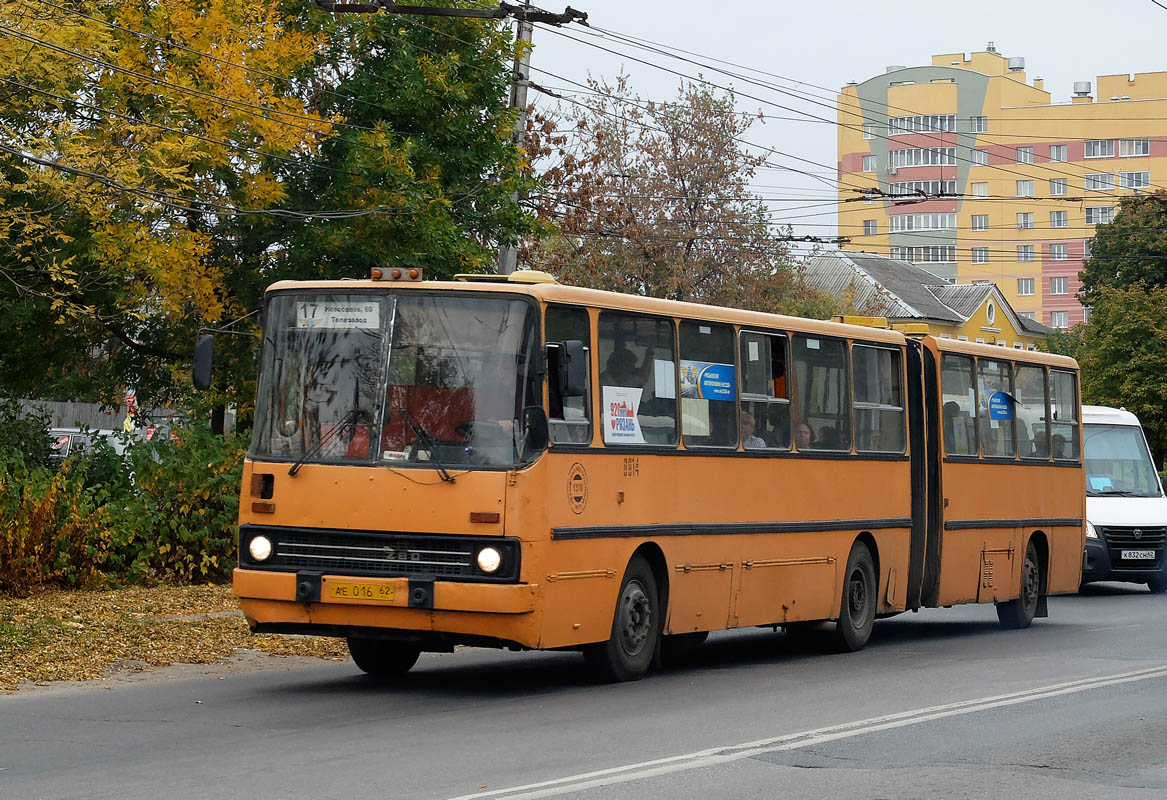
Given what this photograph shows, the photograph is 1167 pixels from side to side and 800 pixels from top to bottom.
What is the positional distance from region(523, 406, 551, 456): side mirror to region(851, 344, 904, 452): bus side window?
5367mm

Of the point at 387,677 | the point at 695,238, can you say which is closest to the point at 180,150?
the point at 387,677

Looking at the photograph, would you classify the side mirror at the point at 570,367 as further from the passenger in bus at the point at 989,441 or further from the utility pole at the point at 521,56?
the utility pole at the point at 521,56

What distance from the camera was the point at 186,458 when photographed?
20.3 m

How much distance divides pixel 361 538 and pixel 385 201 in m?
11.7

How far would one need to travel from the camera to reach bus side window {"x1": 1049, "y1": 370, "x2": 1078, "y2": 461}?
21.0 metres

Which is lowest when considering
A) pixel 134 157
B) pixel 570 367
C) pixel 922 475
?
pixel 922 475

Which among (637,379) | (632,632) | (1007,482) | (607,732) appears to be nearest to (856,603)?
(1007,482)

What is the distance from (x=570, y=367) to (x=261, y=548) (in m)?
2.48

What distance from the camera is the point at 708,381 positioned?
46.7 feet

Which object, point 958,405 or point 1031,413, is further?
point 1031,413

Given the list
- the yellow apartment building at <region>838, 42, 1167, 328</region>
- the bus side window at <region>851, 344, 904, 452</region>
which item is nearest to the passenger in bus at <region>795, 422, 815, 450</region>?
the bus side window at <region>851, 344, 904, 452</region>

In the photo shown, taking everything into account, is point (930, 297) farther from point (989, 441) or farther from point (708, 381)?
point (708, 381)

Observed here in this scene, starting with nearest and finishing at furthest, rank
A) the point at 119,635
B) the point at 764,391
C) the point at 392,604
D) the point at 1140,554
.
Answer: the point at 392,604 → the point at 119,635 → the point at 764,391 → the point at 1140,554

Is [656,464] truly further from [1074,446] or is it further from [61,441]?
[61,441]
